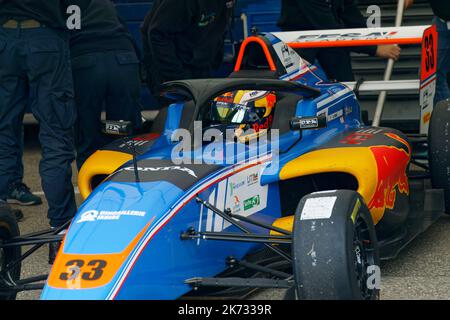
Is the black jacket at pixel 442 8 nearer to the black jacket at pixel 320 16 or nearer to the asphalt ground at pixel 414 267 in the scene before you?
the black jacket at pixel 320 16

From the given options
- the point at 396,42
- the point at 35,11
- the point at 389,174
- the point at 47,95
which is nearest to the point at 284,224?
the point at 389,174

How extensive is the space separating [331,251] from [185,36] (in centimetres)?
345

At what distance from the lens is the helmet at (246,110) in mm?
6312

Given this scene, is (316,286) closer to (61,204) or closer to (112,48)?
(61,204)

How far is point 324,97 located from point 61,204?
65.6 inches

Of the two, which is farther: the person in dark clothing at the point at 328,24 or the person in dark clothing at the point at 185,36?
the person in dark clothing at the point at 328,24

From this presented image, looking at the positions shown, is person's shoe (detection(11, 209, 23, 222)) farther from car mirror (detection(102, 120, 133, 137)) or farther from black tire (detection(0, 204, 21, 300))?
car mirror (detection(102, 120, 133, 137))

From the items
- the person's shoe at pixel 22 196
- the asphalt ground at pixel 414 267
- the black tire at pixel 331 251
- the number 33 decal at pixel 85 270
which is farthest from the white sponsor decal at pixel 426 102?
the number 33 decal at pixel 85 270

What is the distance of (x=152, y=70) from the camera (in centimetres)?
823

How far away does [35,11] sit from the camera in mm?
6504

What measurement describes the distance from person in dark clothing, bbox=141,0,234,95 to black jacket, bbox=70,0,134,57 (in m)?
0.23

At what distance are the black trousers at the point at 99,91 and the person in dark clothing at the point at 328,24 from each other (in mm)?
1416

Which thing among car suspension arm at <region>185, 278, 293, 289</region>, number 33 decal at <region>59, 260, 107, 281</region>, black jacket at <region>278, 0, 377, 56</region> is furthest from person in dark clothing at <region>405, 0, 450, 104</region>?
number 33 decal at <region>59, 260, 107, 281</region>
